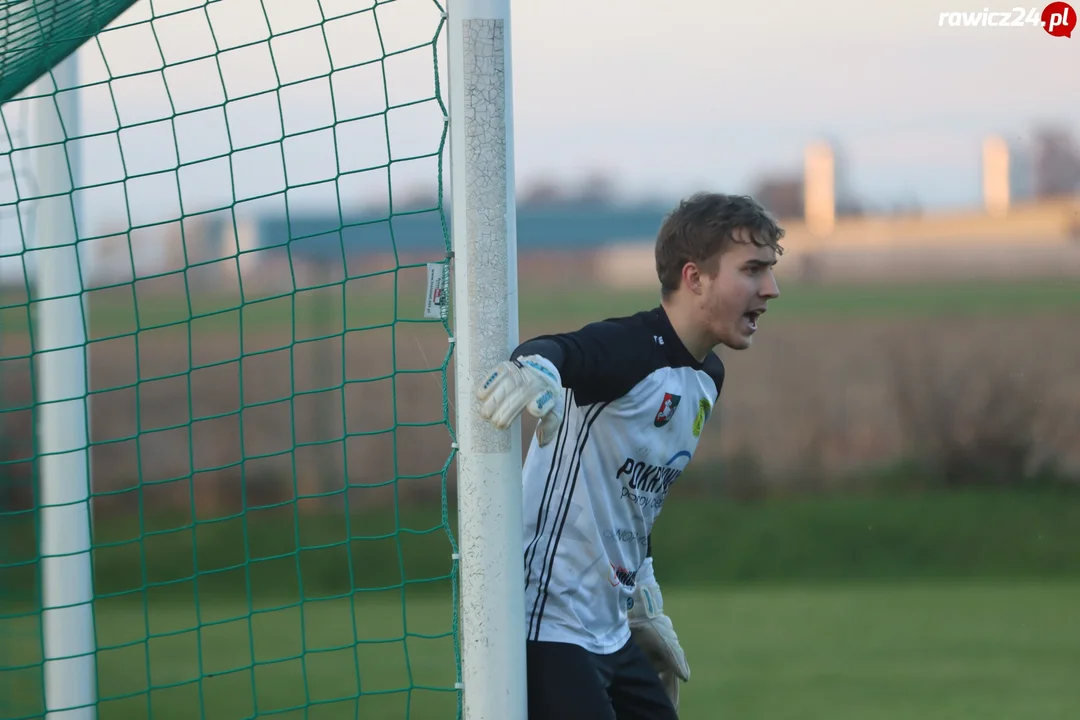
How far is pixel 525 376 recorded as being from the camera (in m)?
2.24

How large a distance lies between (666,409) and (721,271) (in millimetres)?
336

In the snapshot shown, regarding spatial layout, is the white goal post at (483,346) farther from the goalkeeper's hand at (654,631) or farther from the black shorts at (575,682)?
the goalkeeper's hand at (654,631)

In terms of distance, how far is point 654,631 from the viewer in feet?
9.95

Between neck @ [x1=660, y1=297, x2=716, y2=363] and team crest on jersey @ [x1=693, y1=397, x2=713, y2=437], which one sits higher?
neck @ [x1=660, y1=297, x2=716, y2=363]

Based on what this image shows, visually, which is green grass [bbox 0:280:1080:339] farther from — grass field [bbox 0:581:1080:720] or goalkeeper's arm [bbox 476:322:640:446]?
goalkeeper's arm [bbox 476:322:640:446]

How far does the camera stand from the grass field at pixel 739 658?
591 centimetres

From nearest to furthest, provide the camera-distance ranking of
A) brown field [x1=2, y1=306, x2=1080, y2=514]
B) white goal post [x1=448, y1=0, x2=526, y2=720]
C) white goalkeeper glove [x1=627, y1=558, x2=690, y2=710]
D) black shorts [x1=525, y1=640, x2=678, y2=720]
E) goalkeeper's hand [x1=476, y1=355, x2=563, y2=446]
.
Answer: goalkeeper's hand [x1=476, y1=355, x2=563, y2=446], white goal post [x1=448, y1=0, x2=526, y2=720], black shorts [x1=525, y1=640, x2=678, y2=720], white goalkeeper glove [x1=627, y1=558, x2=690, y2=710], brown field [x1=2, y1=306, x2=1080, y2=514]

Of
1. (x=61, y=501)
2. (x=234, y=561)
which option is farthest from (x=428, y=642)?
(x=61, y=501)

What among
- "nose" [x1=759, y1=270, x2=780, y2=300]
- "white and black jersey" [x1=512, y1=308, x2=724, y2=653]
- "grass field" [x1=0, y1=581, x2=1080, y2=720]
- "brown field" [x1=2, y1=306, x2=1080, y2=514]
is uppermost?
"nose" [x1=759, y1=270, x2=780, y2=300]

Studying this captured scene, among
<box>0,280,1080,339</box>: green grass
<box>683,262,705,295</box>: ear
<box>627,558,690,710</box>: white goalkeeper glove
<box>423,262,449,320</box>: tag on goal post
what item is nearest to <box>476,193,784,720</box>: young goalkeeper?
<box>683,262,705,295</box>: ear

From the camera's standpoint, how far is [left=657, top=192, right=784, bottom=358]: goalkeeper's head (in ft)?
9.00

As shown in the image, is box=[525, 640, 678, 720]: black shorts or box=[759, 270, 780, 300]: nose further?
box=[759, 270, 780, 300]: nose

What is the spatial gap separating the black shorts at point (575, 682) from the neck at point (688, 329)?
70 cm

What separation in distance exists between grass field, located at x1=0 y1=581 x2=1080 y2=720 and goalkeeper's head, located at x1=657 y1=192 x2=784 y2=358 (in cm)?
286
